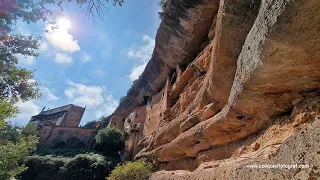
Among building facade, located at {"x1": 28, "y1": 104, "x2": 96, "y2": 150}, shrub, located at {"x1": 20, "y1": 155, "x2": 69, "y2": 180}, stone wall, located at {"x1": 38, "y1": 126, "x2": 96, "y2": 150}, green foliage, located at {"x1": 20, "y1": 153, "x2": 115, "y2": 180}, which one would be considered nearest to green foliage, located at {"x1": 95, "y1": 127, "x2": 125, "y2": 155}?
green foliage, located at {"x1": 20, "y1": 153, "x2": 115, "y2": 180}

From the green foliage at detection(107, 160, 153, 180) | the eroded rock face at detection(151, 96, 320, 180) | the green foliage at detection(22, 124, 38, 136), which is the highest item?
the green foliage at detection(22, 124, 38, 136)

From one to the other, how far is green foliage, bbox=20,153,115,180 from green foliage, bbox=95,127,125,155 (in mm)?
1939

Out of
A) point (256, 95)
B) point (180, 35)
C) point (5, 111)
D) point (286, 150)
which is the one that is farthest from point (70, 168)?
point (286, 150)

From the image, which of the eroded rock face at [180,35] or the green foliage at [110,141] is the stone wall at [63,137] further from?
the eroded rock face at [180,35]

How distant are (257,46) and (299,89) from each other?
3.14ft

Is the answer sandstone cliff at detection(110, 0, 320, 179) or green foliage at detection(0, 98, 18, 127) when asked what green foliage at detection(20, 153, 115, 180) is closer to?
green foliage at detection(0, 98, 18, 127)

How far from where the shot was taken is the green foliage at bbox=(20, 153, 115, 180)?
44.7 ft

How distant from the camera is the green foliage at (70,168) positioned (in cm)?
1361

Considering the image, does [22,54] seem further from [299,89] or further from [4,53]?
[299,89]

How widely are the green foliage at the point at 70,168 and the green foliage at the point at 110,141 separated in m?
1.94

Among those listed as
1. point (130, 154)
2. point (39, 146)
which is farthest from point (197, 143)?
point (39, 146)

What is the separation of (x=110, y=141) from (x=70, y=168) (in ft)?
13.8

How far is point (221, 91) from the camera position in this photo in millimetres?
4844

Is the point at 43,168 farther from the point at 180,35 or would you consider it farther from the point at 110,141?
the point at 180,35
